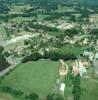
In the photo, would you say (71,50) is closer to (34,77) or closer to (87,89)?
(34,77)

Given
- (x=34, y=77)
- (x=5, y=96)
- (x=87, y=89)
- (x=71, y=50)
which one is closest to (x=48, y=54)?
(x=71, y=50)

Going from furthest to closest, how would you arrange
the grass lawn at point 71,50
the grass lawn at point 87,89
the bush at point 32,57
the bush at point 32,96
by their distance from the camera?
the grass lawn at point 71,50 < the bush at point 32,57 < the grass lawn at point 87,89 < the bush at point 32,96

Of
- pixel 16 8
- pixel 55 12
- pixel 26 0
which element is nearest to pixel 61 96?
pixel 55 12

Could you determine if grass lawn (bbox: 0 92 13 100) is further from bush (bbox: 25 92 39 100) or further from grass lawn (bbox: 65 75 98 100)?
grass lawn (bbox: 65 75 98 100)

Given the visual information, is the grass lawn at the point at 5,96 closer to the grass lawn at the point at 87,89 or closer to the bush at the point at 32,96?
the bush at the point at 32,96

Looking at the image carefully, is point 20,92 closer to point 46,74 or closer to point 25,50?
point 46,74

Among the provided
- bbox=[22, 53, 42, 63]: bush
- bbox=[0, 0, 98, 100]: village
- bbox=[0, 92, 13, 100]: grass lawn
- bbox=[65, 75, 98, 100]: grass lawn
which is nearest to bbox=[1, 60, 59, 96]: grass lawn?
bbox=[0, 0, 98, 100]: village

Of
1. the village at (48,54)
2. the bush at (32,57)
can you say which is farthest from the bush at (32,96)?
the bush at (32,57)

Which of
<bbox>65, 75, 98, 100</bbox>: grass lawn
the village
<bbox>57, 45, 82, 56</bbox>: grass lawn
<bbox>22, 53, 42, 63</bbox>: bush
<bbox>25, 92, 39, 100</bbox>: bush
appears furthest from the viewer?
<bbox>57, 45, 82, 56</bbox>: grass lawn
